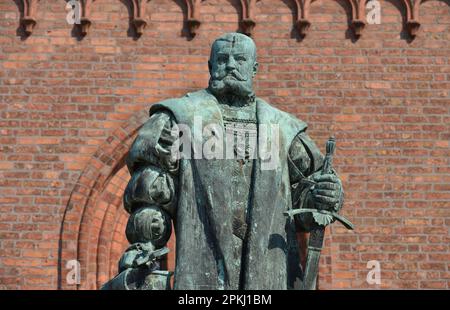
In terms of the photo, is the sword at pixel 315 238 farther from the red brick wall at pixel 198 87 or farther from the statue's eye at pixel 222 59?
the red brick wall at pixel 198 87

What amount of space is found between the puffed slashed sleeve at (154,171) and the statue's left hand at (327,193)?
705 mm

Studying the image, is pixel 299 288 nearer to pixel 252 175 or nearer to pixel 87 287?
pixel 252 175

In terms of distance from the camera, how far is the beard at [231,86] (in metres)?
7.25

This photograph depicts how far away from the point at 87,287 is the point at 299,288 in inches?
379

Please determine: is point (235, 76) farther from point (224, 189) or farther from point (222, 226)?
point (222, 226)

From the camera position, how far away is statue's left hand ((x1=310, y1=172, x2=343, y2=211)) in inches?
279

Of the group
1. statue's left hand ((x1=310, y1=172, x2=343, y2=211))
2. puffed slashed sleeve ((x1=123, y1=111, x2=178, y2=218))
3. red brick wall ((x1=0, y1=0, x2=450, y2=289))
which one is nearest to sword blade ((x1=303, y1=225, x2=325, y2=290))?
statue's left hand ((x1=310, y1=172, x2=343, y2=211))

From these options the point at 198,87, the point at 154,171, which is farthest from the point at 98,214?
the point at 154,171

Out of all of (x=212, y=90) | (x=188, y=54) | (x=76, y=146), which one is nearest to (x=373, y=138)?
(x=188, y=54)

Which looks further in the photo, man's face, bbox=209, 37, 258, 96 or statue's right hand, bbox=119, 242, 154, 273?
man's face, bbox=209, 37, 258, 96

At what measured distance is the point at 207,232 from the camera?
698 cm

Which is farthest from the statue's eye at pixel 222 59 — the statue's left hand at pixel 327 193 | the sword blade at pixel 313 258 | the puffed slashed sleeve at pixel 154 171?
the sword blade at pixel 313 258

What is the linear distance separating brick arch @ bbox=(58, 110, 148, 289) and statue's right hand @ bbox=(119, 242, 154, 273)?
954cm

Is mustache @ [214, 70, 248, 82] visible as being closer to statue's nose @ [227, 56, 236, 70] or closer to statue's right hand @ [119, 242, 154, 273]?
statue's nose @ [227, 56, 236, 70]
